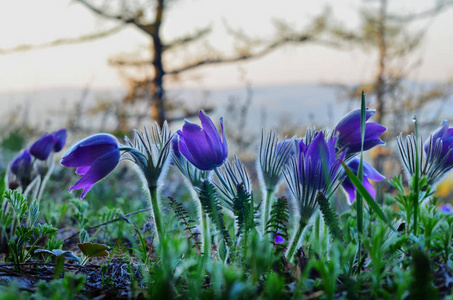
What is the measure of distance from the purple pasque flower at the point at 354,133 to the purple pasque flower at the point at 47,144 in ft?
3.93

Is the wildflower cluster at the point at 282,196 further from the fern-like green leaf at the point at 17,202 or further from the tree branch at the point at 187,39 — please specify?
the tree branch at the point at 187,39

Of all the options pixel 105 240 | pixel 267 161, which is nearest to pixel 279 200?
pixel 267 161

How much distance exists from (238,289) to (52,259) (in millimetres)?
932

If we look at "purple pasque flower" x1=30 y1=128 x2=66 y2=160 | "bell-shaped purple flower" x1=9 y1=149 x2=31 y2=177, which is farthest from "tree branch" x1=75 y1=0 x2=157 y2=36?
"bell-shaped purple flower" x1=9 y1=149 x2=31 y2=177

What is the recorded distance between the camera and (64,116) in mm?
9734

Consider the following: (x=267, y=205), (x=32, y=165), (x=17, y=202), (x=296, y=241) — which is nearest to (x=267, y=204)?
(x=267, y=205)

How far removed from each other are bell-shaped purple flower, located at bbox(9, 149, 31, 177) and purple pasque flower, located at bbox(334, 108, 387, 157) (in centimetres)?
123

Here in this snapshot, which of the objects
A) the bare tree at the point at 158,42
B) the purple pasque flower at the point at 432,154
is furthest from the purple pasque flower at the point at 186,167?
the bare tree at the point at 158,42

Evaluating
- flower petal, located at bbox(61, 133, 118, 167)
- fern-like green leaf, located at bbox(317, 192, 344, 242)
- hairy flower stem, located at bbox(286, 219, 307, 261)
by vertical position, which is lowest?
hairy flower stem, located at bbox(286, 219, 307, 261)

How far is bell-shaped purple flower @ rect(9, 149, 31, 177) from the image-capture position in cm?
185

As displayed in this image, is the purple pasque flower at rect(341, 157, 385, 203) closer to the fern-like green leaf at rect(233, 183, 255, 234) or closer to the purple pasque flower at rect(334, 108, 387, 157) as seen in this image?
the purple pasque flower at rect(334, 108, 387, 157)

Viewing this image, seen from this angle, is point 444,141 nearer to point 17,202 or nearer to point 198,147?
point 198,147

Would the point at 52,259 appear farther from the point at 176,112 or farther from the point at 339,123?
the point at 176,112

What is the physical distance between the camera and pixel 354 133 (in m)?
1.23
